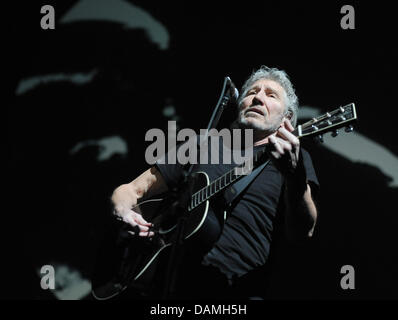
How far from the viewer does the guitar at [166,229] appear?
182 cm

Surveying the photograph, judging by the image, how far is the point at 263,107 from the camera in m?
2.40

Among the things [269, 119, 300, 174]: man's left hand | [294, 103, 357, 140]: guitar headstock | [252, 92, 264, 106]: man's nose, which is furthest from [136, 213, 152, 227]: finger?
[252, 92, 264, 106]: man's nose

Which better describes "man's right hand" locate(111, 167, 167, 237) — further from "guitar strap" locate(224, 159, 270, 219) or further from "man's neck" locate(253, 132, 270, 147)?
"man's neck" locate(253, 132, 270, 147)

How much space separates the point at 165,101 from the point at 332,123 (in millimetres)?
1265

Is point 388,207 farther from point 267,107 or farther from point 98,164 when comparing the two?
point 98,164

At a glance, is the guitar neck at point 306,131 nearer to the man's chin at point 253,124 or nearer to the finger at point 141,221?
the finger at point 141,221

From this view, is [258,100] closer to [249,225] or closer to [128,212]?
[249,225]

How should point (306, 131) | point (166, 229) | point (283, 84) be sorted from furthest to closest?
point (283, 84) → point (166, 229) → point (306, 131)

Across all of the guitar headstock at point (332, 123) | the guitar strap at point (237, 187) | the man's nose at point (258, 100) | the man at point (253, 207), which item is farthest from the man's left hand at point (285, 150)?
the man's nose at point (258, 100)

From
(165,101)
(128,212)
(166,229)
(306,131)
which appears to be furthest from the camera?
(165,101)

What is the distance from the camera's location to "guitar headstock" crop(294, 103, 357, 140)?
69.6 inches

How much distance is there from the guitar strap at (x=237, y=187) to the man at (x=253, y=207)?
39 millimetres

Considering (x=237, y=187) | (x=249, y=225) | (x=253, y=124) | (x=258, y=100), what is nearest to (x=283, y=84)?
(x=258, y=100)
